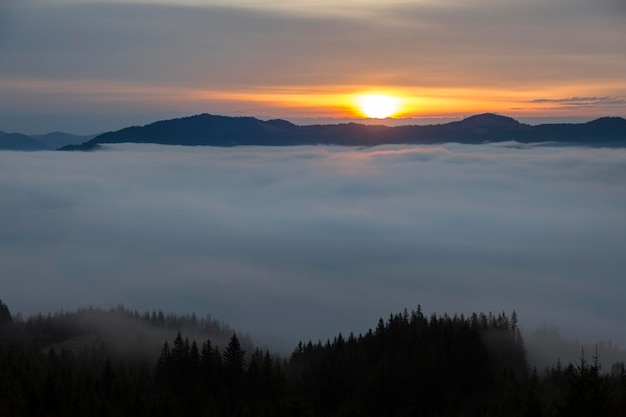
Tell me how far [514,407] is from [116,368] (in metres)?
84.6

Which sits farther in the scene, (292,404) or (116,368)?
(116,368)

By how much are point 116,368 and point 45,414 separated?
58283 millimetres

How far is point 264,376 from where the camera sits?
110688mm

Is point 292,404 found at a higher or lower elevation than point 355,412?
higher

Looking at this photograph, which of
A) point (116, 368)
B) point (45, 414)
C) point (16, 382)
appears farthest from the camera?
point (116, 368)

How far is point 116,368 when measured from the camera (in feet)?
477

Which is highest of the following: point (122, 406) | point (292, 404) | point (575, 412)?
point (575, 412)

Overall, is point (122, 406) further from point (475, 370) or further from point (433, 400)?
point (475, 370)

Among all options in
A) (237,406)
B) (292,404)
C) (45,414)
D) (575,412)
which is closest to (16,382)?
(45,414)

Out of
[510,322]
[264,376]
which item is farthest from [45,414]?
[510,322]

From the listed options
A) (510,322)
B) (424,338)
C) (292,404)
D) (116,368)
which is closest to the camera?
(292,404)

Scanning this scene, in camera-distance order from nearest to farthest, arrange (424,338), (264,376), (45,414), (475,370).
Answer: (45,414), (264,376), (475,370), (424,338)

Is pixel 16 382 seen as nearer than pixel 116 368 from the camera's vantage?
Yes

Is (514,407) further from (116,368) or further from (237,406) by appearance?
(116,368)
